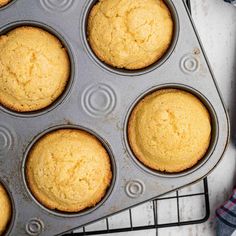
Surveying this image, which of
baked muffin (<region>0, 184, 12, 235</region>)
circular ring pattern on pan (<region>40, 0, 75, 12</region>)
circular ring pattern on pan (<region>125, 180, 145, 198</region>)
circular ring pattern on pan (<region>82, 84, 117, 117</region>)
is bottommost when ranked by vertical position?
baked muffin (<region>0, 184, 12, 235</region>)

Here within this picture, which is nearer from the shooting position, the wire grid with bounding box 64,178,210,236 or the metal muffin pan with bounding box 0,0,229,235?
the metal muffin pan with bounding box 0,0,229,235

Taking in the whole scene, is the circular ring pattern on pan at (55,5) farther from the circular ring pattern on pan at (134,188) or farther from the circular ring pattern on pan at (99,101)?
the circular ring pattern on pan at (134,188)

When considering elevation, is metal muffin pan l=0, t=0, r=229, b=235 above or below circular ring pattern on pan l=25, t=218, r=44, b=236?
above

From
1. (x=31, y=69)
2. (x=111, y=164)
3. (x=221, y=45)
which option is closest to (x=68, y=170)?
(x=111, y=164)

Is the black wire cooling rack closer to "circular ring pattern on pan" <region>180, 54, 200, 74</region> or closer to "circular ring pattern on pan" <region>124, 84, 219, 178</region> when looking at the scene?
"circular ring pattern on pan" <region>124, 84, 219, 178</region>

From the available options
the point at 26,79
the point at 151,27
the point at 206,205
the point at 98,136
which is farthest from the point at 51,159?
the point at 206,205

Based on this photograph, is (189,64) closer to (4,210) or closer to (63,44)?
(63,44)

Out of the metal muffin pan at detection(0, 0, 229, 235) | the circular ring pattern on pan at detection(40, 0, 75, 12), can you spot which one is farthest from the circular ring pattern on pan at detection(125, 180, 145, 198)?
the circular ring pattern on pan at detection(40, 0, 75, 12)
